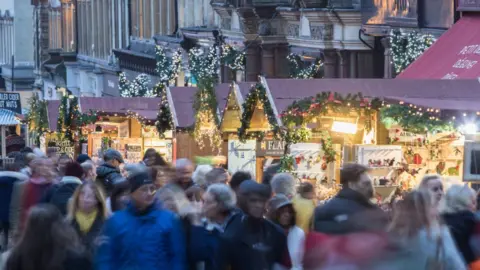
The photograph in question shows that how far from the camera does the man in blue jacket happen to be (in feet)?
34.8

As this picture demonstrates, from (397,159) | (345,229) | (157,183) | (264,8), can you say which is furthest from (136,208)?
(264,8)

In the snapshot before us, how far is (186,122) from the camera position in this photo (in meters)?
27.0

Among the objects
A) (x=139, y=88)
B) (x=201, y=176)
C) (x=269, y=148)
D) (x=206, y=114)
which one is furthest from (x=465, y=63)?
(x=139, y=88)

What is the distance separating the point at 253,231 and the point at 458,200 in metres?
1.68

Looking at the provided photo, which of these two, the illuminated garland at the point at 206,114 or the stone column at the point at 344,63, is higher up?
the stone column at the point at 344,63

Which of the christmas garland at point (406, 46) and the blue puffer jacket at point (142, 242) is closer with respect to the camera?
the blue puffer jacket at point (142, 242)

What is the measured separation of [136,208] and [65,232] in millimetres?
905

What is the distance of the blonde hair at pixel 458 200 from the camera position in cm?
1170

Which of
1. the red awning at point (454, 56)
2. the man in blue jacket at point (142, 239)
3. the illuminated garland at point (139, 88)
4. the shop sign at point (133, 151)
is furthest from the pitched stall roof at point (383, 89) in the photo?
the illuminated garland at point (139, 88)

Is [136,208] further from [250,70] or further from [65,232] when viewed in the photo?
[250,70]

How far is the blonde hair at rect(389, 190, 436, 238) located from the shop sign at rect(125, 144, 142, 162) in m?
21.5

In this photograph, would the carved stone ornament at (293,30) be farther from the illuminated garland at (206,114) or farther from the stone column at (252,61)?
the illuminated garland at (206,114)

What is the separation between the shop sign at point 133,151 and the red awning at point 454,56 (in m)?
8.86

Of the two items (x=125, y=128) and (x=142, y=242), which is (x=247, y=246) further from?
(x=125, y=128)
